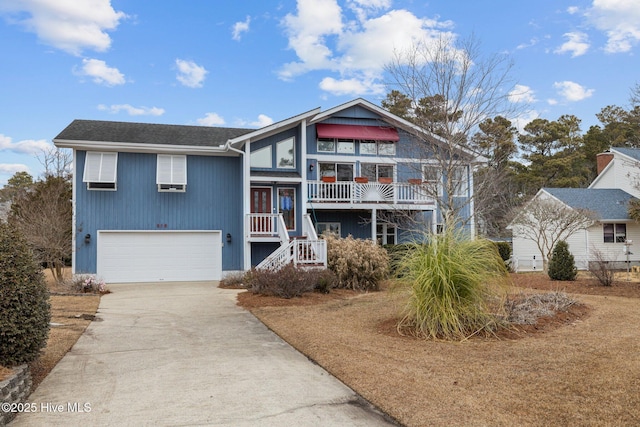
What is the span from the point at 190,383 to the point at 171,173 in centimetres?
1426

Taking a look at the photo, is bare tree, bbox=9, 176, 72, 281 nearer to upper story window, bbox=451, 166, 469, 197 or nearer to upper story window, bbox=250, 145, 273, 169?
upper story window, bbox=250, 145, 273, 169

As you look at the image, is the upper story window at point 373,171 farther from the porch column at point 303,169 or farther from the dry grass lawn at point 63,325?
the dry grass lawn at point 63,325

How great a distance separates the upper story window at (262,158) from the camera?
1900 cm

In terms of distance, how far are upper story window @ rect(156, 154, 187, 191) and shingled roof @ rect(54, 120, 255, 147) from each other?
650mm

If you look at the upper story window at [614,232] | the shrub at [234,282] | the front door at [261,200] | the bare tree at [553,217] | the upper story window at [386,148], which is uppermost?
the upper story window at [386,148]

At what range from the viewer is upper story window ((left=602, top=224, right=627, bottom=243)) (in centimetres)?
2508

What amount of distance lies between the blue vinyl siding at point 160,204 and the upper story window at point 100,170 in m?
0.23

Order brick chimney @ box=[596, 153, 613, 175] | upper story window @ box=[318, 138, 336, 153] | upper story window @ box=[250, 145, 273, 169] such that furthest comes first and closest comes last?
brick chimney @ box=[596, 153, 613, 175] < upper story window @ box=[318, 138, 336, 153] < upper story window @ box=[250, 145, 273, 169]

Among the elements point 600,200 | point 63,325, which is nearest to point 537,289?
point 63,325

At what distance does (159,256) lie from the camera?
1853 cm

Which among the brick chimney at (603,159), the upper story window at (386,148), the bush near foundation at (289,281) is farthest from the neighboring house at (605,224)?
the bush near foundation at (289,281)

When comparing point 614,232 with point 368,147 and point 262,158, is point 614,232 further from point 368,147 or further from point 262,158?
point 262,158

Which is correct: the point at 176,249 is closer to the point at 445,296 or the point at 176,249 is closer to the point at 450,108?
the point at 450,108

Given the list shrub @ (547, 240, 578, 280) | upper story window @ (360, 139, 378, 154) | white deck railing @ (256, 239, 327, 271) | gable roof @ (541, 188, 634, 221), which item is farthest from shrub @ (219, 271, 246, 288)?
gable roof @ (541, 188, 634, 221)
